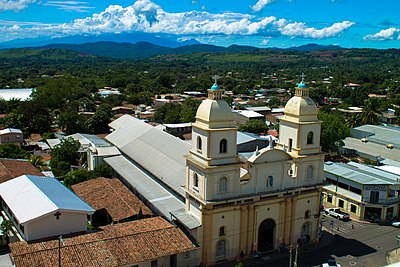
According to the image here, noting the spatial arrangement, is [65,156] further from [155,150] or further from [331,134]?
[331,134]

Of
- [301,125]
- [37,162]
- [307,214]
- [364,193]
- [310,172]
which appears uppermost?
[301,125]

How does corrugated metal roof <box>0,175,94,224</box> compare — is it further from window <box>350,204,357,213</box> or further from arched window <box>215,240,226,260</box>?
window <box>350,204,357,213</box>

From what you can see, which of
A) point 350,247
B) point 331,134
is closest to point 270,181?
point 350,247

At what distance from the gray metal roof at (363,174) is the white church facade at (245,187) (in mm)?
9452

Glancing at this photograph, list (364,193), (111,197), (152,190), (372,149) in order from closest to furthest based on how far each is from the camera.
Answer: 1. (111,197)
2. (152,190)
3. (364,193)
4. (372,149)

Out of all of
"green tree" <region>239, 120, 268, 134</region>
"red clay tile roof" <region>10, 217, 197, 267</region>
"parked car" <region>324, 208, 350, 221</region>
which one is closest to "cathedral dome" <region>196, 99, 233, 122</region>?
"red clay tile roof" <region>10, 217, 197, 267</region>

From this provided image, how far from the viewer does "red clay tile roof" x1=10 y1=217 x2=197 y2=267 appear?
89.4 feet

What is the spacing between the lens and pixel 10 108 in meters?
92.8

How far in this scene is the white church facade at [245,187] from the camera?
31.2 metres

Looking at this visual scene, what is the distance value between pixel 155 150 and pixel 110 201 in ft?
32.6

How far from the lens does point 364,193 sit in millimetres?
41938

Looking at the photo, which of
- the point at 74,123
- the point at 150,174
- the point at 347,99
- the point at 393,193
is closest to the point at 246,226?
the point at 150,174

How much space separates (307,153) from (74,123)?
52.6m

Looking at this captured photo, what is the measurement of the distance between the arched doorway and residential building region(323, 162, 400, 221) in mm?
9410
